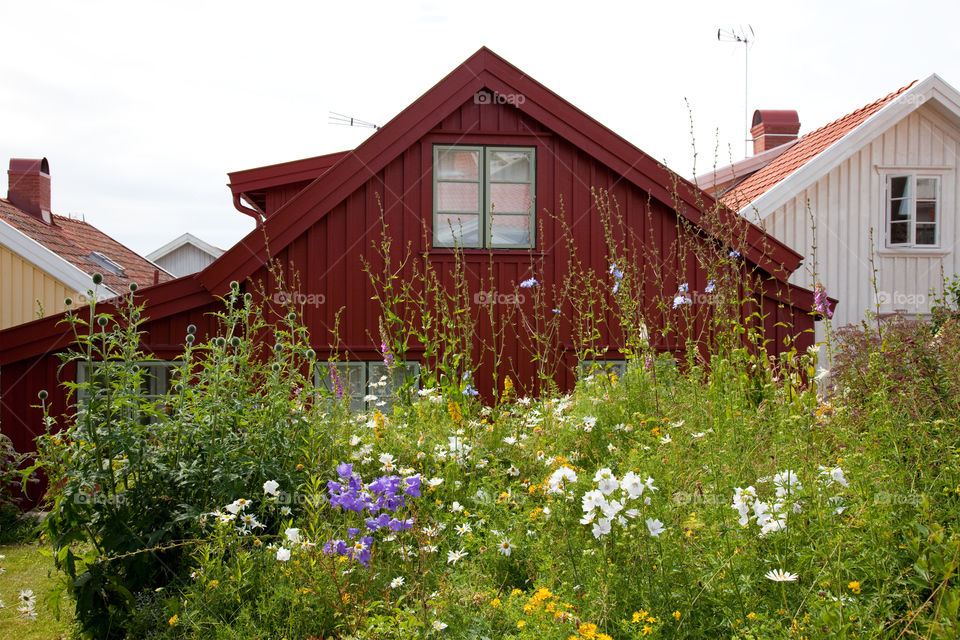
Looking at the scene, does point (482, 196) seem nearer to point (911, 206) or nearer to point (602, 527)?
point (602, 527)

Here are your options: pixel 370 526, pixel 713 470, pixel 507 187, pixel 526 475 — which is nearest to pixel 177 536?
pixel 370 526

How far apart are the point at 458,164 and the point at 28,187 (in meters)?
12.2

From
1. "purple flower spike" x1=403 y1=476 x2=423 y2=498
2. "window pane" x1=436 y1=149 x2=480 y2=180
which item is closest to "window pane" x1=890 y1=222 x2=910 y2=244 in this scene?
"window pane" x1=436 y1=149 x2=480 y2=180

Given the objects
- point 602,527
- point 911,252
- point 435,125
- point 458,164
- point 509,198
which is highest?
point 435,125

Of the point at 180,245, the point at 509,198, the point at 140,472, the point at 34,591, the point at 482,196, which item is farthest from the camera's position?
the point at 180,245

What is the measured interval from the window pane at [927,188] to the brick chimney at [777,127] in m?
4.26

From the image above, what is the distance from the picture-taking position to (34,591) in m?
5.20

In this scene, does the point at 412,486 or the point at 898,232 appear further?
the point at 898,232

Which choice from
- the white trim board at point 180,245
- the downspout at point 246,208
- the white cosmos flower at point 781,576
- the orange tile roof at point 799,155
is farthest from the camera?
the white trim board at point 180,245

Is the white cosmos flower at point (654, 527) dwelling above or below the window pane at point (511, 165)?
below

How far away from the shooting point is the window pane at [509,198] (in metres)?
9.21

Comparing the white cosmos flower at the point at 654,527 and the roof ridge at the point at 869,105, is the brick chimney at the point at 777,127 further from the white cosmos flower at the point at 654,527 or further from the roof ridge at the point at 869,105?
the white cosmos flower at the point at 654,527

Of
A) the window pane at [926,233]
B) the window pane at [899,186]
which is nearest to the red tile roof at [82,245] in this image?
the window pane at [899,186]

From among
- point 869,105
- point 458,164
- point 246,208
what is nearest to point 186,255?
point 246,208
